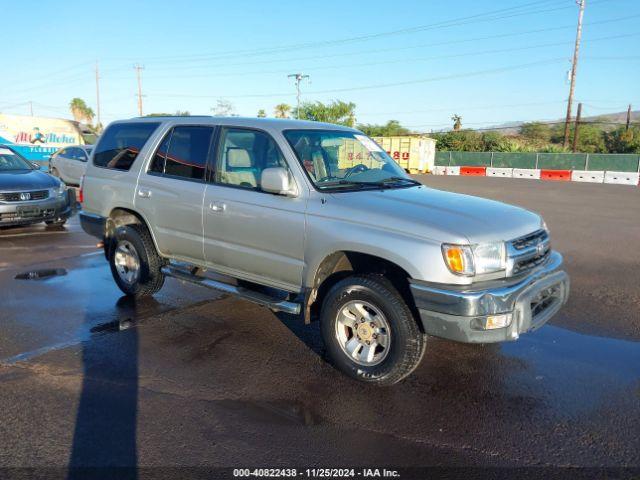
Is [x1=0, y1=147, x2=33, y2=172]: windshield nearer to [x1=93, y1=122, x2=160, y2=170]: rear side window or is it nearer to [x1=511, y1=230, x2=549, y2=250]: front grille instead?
[x1=93, y1=122, x2=160, y2=170]: rear side window

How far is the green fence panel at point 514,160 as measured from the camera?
3716cm

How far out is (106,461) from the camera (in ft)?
9.80

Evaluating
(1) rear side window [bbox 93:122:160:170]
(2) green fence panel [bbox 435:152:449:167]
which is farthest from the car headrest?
(2) green fence panel [bbox 435:152:449:167]

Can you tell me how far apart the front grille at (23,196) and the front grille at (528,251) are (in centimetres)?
924

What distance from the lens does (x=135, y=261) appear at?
5852 millimetres

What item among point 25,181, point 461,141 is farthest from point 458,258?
point 461,141

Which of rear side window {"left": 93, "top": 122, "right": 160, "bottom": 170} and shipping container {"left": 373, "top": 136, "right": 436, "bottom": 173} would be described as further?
shipping container {"left": 373, "top": 136, "right": 436, "bottom": 173}

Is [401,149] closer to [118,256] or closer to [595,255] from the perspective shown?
[595,255]

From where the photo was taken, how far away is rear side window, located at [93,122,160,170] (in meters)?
5.79

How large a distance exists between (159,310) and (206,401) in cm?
220

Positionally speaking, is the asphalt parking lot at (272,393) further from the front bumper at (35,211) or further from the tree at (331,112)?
the tree at (331,112)

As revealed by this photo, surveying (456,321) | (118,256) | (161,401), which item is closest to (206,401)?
(161,401)

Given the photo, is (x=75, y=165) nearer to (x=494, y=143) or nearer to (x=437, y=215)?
(x=437, y=215)

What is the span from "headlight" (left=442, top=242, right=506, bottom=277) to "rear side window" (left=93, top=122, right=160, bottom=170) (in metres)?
3.67
